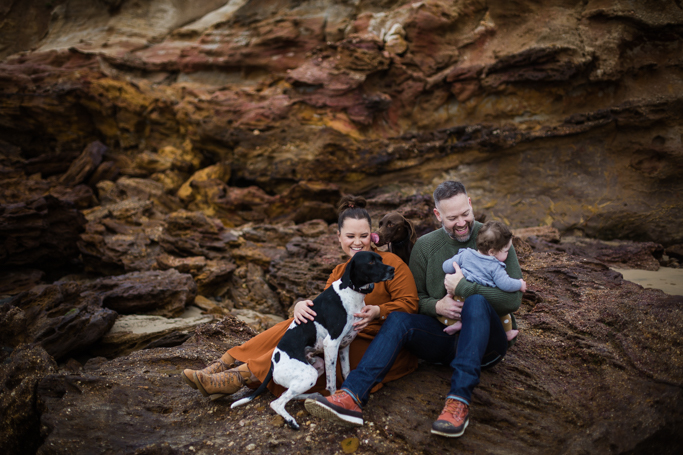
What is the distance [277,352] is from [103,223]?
7.74 meters

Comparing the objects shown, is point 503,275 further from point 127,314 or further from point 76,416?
point 127,314

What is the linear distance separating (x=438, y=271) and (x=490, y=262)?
44 cm

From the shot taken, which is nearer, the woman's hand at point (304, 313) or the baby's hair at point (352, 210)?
the woman's hand at point (304, 313)

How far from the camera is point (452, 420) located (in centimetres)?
223

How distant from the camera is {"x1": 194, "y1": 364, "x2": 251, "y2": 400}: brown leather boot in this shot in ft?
8.73

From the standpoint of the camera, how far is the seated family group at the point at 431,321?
7.69 ft

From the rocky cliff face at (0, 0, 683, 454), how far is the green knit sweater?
0.60 m

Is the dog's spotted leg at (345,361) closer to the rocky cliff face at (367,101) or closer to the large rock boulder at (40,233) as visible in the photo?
the large rock boulder at (40,233)

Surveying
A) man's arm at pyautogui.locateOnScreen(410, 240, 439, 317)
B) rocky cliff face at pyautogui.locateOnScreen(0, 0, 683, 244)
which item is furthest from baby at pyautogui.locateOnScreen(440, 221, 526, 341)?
rocky cliff face at pyautogui.locateOnScreen(0, 0, 683, 244)

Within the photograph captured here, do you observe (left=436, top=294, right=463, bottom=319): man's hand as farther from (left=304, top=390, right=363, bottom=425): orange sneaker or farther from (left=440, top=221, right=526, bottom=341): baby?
(left=304, top=390, right=363, bottom=425): orange sneaker

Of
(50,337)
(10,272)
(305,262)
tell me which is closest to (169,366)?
(50,337)

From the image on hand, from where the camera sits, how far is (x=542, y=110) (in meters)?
8.91

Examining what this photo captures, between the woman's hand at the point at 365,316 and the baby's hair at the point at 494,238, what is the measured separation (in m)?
0.91

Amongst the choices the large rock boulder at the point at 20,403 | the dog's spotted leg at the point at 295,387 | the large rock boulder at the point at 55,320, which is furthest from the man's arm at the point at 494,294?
the large rock boulder at the point at 55,320
